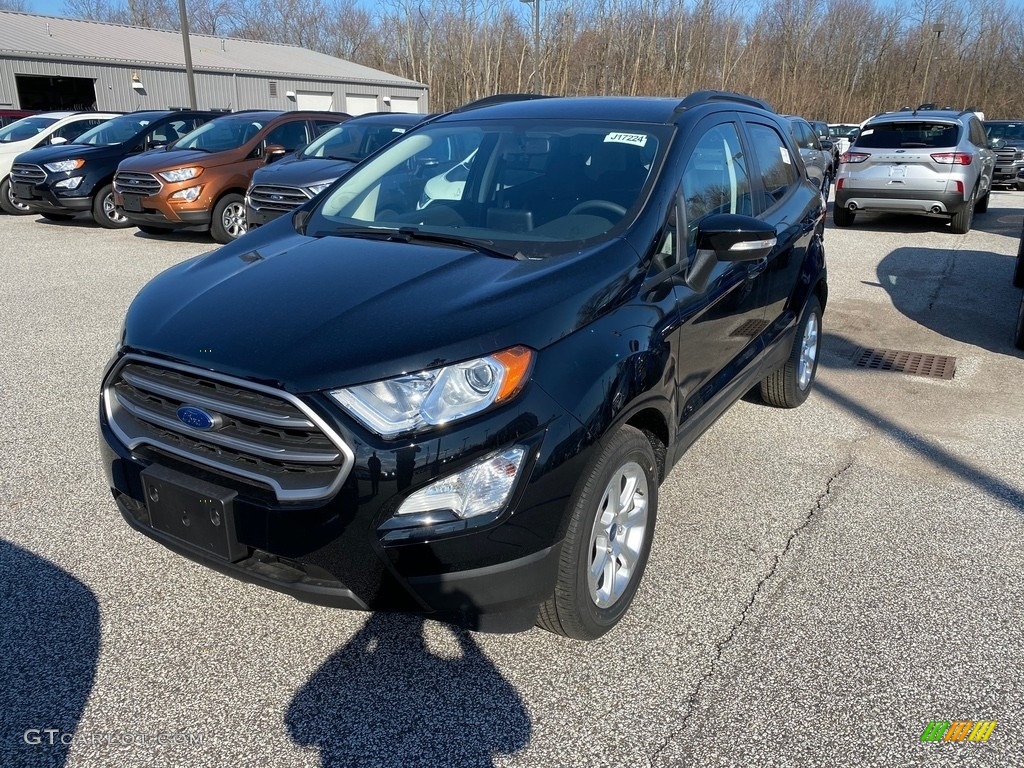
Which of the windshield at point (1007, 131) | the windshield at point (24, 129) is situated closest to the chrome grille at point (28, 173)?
the windshield at point (24, 129)

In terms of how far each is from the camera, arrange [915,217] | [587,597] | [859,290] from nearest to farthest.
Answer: [587,597] < [859,290] < [915,217]

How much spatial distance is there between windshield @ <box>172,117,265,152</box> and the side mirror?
1.08ft

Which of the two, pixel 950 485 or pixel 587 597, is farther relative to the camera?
pixel 950 485

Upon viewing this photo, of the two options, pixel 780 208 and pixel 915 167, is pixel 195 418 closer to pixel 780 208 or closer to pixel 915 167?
pixel 780 208

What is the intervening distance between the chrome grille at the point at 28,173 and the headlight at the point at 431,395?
1211 cm

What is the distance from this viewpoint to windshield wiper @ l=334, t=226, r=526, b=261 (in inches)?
120

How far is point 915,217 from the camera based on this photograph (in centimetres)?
1483

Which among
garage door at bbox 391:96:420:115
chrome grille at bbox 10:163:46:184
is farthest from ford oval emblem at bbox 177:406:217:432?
garage door at bbox 391:96:420:115

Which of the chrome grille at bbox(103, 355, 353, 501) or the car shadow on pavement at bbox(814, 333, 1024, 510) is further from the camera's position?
the car shadow on pavement at bbox(814, 333, 1024, 510)

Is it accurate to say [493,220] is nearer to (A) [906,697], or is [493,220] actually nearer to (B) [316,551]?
(B) [316,551]

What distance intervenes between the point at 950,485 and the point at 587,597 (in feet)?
8.28

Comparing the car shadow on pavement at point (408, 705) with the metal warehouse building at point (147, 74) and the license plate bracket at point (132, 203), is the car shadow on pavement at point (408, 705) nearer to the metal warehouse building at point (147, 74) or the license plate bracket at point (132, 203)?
the license plate bracket at point (132, 203)

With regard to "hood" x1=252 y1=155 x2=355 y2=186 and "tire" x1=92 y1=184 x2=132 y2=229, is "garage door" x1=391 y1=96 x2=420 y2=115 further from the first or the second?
"hood" x1=252 y1=155 x2=355 y2=186

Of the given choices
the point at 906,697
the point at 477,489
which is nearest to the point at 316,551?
the point at 477,489
